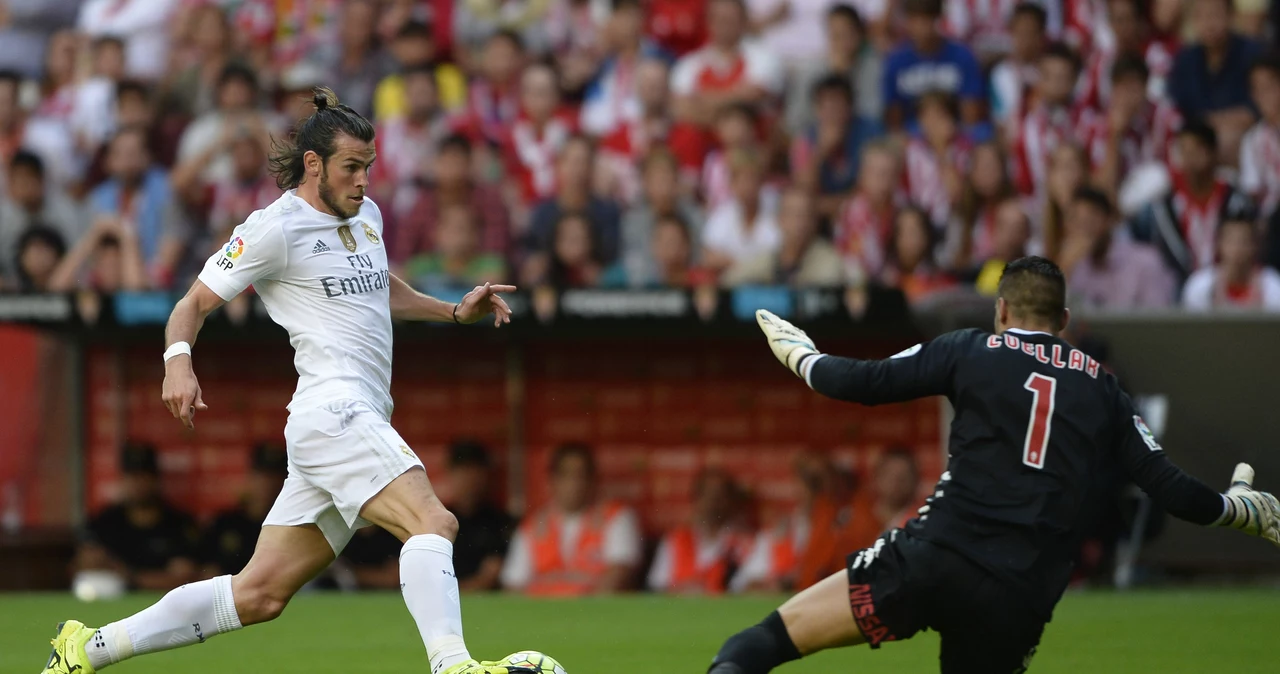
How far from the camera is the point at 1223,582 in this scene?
11914 millimetres

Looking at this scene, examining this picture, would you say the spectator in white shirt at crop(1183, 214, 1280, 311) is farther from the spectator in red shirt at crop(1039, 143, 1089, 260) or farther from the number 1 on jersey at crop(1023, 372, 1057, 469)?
the number 1 on jersey at crop(1023, 372, 1057, 469)

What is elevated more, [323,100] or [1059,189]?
[323,100]

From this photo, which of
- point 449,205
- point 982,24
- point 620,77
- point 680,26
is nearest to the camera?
point 449,205

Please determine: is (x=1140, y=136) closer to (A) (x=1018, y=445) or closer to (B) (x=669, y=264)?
(B) (x=669, y=264)

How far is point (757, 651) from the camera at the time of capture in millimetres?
5102

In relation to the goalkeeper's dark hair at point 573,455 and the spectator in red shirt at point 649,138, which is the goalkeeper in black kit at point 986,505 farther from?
the spectator in red shirt at point 649,138

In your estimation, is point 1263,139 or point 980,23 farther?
point 980,23

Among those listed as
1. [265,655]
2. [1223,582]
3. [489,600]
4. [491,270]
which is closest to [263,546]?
Result: [265,655]

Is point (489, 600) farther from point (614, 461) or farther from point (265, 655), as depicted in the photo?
point (265, 655)

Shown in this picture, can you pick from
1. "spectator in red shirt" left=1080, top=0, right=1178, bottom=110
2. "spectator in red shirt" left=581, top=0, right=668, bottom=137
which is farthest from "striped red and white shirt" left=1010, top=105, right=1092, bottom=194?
"spectator in red shirt" left=581, top=0, right=668, bottom=137

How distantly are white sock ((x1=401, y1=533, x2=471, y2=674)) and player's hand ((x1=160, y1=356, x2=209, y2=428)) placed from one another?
881mm

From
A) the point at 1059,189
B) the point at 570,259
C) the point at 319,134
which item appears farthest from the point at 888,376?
the point at 1059,189

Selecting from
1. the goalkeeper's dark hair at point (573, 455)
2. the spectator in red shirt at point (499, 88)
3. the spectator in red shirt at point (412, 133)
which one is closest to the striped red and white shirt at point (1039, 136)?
the goalkeeper's dark hair at point (573, 455)

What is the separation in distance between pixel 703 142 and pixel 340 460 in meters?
8.56
